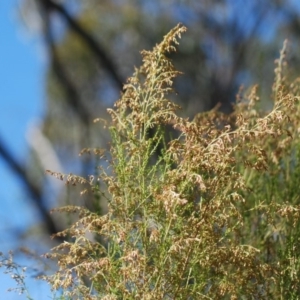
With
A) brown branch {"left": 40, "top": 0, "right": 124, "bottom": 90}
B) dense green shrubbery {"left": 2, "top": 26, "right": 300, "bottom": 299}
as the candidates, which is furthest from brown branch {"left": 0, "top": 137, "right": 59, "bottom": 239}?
dense green shrubbery {"left": 2, "top": 26, "right": 300, "bottom": 299}

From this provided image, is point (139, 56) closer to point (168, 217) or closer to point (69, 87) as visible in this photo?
point (69, 87)

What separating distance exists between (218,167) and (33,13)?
5384mm

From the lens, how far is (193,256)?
142 centimetres

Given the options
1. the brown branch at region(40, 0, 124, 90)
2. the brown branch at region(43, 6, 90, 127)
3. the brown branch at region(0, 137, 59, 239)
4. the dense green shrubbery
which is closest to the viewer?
the dense green shrubbery

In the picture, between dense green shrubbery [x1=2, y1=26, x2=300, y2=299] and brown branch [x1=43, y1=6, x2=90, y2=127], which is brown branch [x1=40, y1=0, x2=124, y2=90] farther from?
dense green shrubbery [x1=2, y1=26, x2=300, y2=299]

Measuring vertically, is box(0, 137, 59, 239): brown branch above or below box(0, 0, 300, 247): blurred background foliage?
below

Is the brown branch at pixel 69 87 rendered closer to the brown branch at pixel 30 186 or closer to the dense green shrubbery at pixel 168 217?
the brown branch at pixel 30 186

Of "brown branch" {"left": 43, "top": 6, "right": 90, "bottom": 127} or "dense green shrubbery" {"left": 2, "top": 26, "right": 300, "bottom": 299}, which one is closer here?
"dense green shrubbery" {"left": 2, "top": 26, "right": 300, "bottom": 299}

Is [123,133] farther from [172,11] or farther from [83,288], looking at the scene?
[172,11]

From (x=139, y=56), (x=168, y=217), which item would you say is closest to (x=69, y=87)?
(x=139, y=56)

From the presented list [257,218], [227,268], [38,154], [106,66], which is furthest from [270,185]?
[38,154]

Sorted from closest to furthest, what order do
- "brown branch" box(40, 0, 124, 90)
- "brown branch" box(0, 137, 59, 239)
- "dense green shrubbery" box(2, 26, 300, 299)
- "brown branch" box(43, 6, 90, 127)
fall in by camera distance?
"dense green shrubbery" box(2, 26, 300, 299) < "brown branch" box(0, 137, 59, 239) < "brown branch" box(40, 0, 124, 90) < "brown branch" box(43, 6, 90, 127)

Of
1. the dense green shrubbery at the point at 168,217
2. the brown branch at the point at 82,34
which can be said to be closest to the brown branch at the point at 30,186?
the brown branch at the point at 82,34

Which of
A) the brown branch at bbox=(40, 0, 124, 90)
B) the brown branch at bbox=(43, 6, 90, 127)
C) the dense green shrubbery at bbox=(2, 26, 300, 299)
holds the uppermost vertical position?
the brown branch at bbox=(43, 6, 90, 127)
